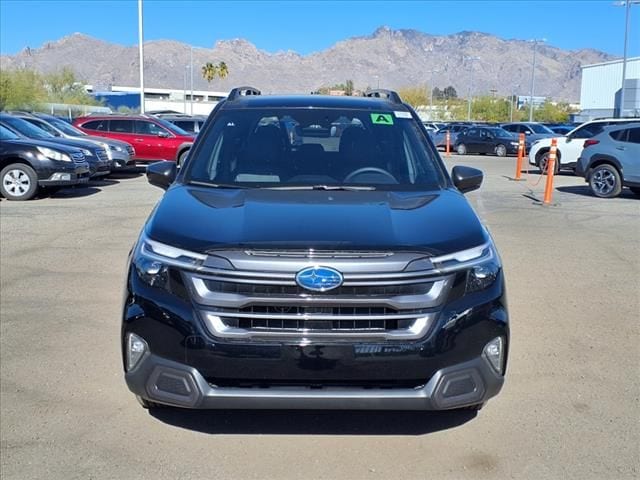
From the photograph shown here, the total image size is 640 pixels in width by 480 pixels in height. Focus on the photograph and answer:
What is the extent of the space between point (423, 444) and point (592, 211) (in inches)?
425

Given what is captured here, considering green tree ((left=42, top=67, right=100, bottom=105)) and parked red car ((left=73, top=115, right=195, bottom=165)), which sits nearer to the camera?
parked red car ((left=73, top=115, right=195, bottom=165))

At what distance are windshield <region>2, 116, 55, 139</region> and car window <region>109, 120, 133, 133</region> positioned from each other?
18.1ft

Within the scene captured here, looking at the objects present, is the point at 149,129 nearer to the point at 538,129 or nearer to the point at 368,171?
the point at 368,171

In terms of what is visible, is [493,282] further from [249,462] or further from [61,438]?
[61,438]

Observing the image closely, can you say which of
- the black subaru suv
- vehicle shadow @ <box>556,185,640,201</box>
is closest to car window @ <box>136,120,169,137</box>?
vehicle shadow @ <box>556,185,640,201</box>

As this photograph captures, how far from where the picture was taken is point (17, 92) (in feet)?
181

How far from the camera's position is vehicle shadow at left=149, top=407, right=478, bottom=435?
4.11 m

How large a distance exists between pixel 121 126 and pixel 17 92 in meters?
38.3

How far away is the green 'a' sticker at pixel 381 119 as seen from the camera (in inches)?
204

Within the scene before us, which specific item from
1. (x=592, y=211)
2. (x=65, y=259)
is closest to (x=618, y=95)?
(x=592, y=211)

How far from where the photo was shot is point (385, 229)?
3648 mm

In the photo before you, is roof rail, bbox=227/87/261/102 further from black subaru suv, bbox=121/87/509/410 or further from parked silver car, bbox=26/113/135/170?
parked silver car, bbox=26/113/135/170

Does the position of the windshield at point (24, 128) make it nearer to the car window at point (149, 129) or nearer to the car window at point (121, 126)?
the car window at point (149, 129)

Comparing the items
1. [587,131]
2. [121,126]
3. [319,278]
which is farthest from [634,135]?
[121,126]
